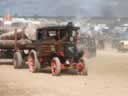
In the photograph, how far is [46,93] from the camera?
15.6m

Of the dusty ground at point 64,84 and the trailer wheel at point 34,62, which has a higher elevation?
the trailer wheel at point 34,62

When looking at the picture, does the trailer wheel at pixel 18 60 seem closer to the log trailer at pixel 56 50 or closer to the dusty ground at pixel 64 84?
the log trailer at pixel 56 50

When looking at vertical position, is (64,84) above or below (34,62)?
below

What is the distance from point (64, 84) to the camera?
59.3ft

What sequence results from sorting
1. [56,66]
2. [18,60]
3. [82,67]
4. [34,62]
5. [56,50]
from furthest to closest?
[18,60] → [34,62] → [56,50] → [82,67] → [56,66]

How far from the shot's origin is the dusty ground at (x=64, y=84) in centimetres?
1570

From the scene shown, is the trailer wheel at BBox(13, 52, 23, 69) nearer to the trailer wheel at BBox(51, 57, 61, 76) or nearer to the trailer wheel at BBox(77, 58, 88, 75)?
the trailer wheel at BBox(51, 57, 61, 76)

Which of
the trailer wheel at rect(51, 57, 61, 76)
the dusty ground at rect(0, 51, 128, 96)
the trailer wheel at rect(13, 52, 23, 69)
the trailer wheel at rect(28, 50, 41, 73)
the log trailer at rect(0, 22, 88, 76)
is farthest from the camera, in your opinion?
the trailer wheel at rect(13, 52, 23, 69)

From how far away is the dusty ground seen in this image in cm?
1570

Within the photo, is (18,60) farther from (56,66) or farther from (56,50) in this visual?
(56,66)

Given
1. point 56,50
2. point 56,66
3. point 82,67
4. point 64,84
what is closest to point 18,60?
point 56,50

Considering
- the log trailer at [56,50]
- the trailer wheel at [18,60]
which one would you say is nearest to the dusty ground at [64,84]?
the log trailer at [56,50]

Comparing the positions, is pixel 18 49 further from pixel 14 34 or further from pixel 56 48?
pixel 56 48

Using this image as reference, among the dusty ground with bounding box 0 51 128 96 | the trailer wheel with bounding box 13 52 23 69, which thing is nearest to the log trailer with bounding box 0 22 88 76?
the dusty ground with bounding box 0 51 128 96
